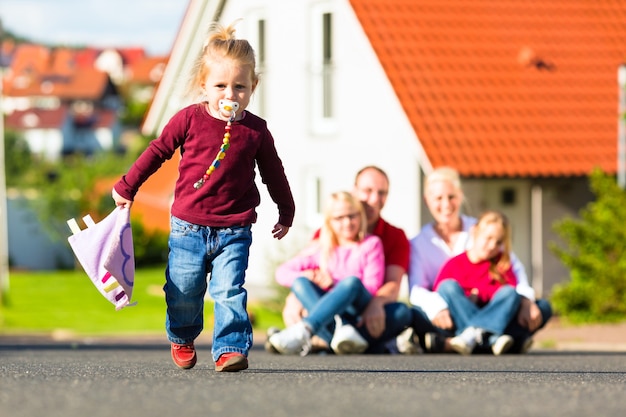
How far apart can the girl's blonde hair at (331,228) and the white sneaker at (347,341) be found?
0.52 meters

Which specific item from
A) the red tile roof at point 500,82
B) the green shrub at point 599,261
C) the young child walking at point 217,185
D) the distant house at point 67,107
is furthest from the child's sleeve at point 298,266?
the distant house at point 67,107

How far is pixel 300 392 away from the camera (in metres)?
6.22

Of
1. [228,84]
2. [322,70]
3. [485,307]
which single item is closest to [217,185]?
[228,84]

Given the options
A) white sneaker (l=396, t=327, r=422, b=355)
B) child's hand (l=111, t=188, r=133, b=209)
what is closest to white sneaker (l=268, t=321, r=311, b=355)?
white sneaker (l=396, t=327, r=422, b=355)

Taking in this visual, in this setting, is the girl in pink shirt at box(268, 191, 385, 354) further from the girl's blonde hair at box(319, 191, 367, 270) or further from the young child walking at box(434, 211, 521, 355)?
the young child walking at box(434, 211, 521, 355)

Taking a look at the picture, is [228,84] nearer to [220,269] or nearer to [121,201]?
[121,201]

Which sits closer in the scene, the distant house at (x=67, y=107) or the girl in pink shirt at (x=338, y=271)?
the girl in pink shirt at (x=338, y=271)

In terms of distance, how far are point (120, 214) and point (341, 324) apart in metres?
3.73

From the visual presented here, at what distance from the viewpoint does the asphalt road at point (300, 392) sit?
557 centimetres

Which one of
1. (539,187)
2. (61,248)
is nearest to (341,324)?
(539,187)

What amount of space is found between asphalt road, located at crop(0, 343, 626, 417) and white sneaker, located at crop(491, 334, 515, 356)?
2596 millimetres

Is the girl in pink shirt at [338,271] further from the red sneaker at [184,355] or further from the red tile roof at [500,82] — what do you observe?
the red tile roof at [500,82]

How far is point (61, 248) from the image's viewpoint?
196 ft

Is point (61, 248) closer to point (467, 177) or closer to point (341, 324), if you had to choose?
point (467, 177)
